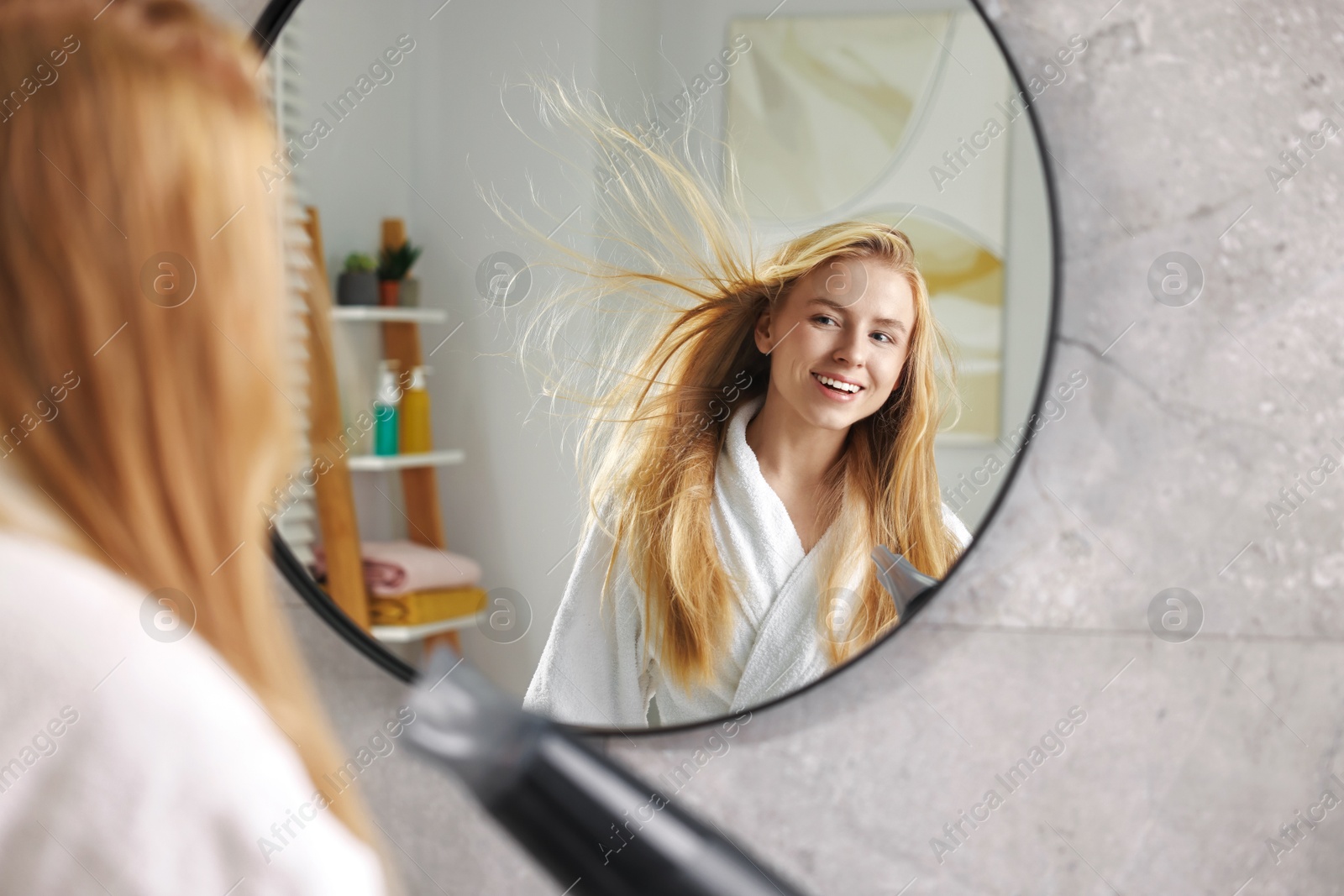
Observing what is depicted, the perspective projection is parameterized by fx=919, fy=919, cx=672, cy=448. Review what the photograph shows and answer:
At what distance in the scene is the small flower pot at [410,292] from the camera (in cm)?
70

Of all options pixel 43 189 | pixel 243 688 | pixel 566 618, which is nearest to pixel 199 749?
pixel 243 688

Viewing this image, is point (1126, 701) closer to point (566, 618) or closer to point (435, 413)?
point (566, 618)

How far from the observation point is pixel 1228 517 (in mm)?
704

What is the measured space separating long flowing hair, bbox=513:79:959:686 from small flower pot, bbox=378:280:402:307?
0.37 feet

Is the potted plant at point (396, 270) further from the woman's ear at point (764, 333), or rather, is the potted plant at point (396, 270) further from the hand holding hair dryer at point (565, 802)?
the hand holding hair dryer at point (565, 802)

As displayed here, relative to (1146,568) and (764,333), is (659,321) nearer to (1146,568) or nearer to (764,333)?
(764,333)

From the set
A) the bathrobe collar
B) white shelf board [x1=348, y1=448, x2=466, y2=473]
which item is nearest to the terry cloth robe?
the bathrobe collar

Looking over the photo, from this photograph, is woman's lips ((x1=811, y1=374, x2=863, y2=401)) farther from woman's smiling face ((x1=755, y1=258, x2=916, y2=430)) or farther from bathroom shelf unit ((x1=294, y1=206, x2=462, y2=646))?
bathroom shelf unit ((x1=294, y1=206, x2=462, y2=646))

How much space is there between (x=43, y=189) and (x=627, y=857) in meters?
0.58

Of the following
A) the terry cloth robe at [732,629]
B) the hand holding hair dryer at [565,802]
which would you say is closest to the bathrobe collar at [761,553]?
the terry cloth robe at [732,629]

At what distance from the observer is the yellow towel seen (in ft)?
2.33

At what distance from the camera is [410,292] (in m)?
0.70

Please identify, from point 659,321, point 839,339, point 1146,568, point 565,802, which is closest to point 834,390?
point 839,339

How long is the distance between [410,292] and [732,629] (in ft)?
1.16
